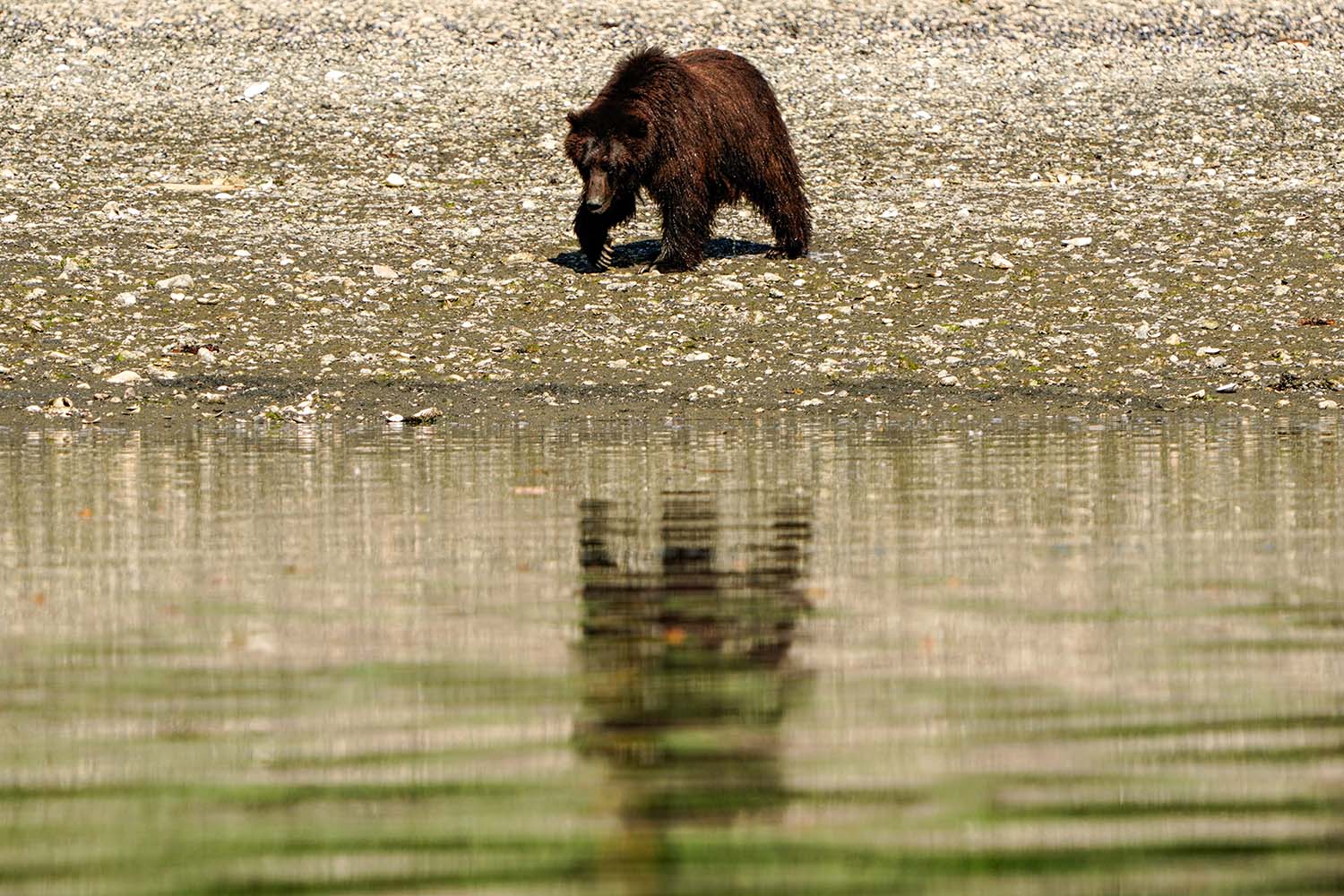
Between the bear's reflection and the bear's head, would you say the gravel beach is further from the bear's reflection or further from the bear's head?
the bear's reflection

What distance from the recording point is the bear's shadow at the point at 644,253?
62.7 ft

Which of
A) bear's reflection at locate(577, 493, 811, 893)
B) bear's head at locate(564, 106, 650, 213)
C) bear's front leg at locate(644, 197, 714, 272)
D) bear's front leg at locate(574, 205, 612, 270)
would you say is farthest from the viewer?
bear's front leg at locate(574, 205, 612, 270)

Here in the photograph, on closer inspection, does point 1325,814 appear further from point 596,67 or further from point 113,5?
point 113,5

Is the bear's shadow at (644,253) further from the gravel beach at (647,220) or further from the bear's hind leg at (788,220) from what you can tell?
the bear's hind leg at (788,220)

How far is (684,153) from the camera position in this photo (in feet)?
59.3

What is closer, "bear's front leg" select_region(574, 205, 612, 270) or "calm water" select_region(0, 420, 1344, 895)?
"calm water" select_region(0, 420, 1344, 895)

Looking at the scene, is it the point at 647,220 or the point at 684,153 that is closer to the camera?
the point at 684,153

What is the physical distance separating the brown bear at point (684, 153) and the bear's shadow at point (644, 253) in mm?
186

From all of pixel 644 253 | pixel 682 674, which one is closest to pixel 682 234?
pixel 644 253

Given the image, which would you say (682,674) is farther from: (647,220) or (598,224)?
(647,220)

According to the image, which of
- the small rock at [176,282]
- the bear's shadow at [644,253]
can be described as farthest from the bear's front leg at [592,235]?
the small rock at [176,282]

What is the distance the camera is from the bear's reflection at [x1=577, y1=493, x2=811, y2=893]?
13.6 feet

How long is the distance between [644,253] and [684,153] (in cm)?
216

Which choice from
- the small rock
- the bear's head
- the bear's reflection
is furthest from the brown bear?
the bear's reflection
